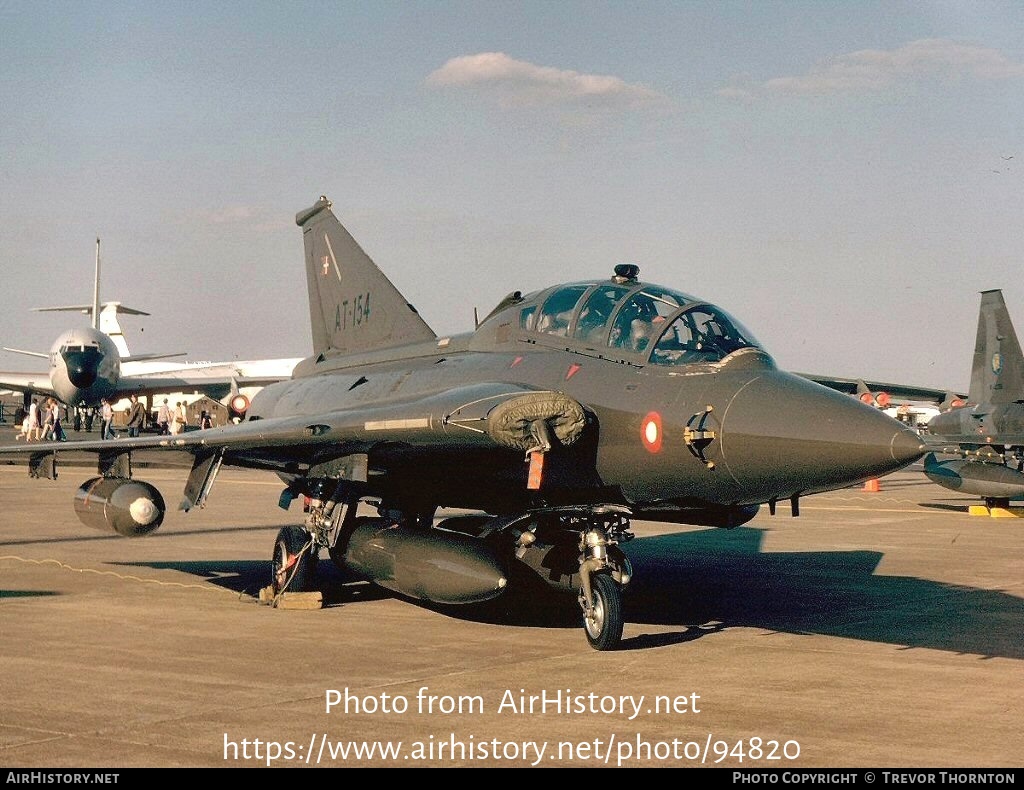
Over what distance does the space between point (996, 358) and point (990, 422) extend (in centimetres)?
161

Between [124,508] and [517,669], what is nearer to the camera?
[517,669]

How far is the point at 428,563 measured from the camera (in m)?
10.8

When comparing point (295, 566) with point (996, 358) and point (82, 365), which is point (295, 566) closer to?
point (996, 358)

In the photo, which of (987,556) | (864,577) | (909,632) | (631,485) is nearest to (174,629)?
(631,485)

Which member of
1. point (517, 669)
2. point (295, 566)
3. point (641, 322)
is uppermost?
point (641, 322)

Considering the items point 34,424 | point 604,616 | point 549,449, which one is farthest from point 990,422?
point 34,424

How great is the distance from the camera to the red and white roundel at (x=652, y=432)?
941 centimetres

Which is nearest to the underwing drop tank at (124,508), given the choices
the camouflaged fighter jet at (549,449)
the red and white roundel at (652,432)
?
the camouflaged fighter jet at (549,449)

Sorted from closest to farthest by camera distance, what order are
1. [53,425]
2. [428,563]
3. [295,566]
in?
[428,563] → [295,566] → [53,425]

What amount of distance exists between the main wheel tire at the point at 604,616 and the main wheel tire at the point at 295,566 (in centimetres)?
383

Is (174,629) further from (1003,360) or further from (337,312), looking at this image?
(1003,360)

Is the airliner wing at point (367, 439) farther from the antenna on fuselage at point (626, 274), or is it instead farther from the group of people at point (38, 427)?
the group of people at point (38, 427)

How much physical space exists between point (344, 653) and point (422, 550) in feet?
5.26

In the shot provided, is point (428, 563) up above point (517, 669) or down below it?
above
